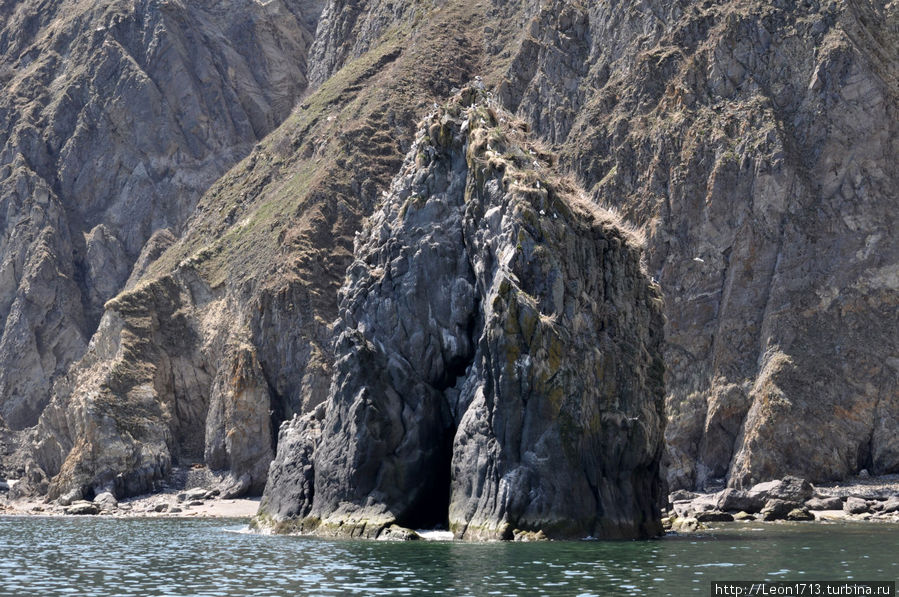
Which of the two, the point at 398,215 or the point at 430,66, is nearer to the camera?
the point at 398,215

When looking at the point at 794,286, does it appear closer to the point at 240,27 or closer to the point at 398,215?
the point at 398,215

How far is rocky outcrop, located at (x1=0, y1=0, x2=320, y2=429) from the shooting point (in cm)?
12594

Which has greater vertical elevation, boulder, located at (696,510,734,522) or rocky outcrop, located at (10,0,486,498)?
rocky outcrop, located at (10,0,486,498)

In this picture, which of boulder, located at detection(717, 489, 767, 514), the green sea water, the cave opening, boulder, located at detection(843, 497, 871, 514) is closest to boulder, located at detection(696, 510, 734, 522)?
boulder, located at detection(717, 489, 767, 514)

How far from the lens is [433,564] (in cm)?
4234

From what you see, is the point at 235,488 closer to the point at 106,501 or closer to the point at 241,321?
the point at 106,501

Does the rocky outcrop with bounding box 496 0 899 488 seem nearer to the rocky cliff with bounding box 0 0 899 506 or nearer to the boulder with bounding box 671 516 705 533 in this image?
the rocky cliff with bounding box 0 0 899 506

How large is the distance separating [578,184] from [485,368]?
41106mm

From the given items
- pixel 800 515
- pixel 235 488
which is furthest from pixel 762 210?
pixel 235 488

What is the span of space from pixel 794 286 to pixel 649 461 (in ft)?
116

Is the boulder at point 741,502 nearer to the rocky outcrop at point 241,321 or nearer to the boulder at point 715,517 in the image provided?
the boulder at point 715,517

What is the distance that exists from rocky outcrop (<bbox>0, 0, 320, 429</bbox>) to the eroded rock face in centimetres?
6870

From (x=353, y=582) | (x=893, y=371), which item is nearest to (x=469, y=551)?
Result: (x=353, y=582)

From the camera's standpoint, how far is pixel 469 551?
47031 mm
